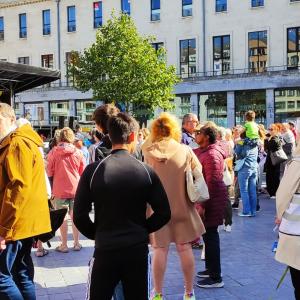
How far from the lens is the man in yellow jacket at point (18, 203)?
12.1 feet

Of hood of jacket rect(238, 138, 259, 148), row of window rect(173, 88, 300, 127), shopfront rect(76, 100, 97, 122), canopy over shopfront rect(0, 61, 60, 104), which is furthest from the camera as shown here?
shopfront rect(76, 100, 97, 122)

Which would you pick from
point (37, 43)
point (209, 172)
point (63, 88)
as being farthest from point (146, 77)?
point (209, 172)

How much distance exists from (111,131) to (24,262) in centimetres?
148

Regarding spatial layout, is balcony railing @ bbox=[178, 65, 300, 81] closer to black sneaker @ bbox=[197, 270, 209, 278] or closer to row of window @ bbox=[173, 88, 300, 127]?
row of window @ bbox=[173, 88, 300, 127]

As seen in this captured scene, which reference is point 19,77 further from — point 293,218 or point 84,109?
point 84,109

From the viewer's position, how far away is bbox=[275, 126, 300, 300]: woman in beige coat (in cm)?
353

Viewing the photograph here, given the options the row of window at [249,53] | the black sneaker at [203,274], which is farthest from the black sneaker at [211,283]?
the row of window at [249,53]

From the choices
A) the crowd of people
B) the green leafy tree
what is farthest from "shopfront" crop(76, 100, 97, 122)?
the crowd of people

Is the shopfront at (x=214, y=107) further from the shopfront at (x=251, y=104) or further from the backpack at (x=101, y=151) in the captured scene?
the backpack at (x=101, y=151)

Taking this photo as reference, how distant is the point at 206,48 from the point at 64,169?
2929cm

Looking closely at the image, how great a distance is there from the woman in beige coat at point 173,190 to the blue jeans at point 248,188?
4897mm

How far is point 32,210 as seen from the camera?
390 cm

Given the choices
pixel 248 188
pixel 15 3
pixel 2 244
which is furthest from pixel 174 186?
pixel 15 3

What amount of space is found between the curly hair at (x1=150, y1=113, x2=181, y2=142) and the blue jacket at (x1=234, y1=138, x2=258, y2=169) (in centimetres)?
485
